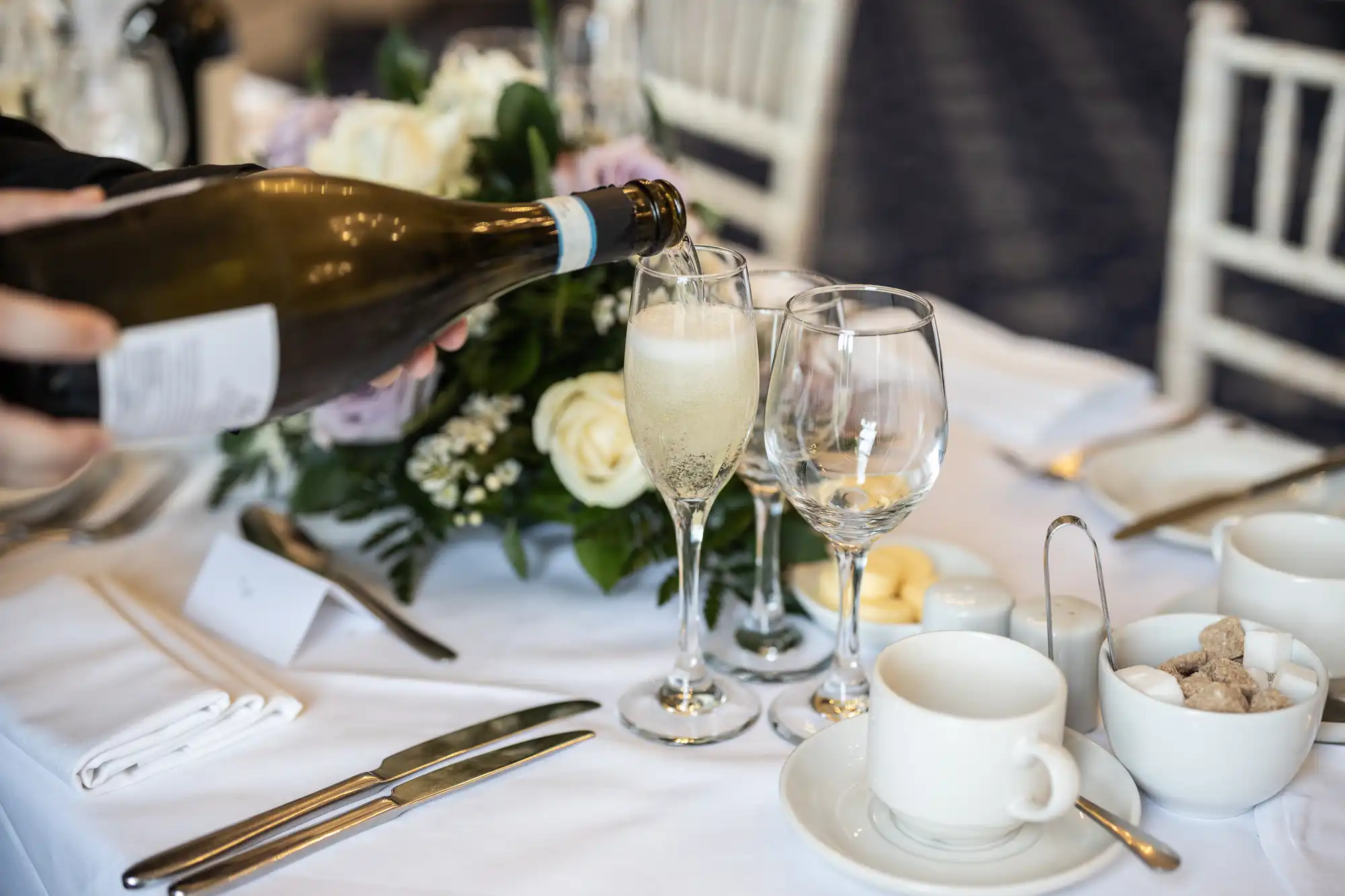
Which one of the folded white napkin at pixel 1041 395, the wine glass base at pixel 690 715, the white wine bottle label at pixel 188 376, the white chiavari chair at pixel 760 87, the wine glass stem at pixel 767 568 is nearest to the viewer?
the white wine bottle label at pixel 188 376

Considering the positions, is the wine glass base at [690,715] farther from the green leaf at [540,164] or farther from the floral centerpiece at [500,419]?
the green leaf at [540,164]

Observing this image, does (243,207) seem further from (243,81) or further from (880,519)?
(243,81)

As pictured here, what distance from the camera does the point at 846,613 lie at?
33.3 inches

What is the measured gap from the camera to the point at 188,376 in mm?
630

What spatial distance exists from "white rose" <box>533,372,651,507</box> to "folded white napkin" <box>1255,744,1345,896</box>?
449 mm

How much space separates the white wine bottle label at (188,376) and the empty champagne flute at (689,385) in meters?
0.22

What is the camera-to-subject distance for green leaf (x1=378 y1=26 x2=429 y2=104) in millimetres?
1267

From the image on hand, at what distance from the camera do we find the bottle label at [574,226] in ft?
2.48

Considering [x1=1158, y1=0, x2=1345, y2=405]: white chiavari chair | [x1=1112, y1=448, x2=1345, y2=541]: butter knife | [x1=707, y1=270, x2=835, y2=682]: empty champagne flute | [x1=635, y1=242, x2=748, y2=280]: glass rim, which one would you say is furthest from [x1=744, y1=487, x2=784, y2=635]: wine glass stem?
[x1=1158, y1=0, x2=1345, y2=405]: white chiavari chair

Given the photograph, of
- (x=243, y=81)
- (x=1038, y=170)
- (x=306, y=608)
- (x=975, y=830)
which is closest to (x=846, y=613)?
(x=975, y=830)

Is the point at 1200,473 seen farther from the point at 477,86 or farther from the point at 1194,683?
the point at 477,86

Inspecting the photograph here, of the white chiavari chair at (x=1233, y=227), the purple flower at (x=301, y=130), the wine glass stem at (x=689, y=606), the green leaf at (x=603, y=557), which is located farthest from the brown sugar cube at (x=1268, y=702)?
the white chiavari chair at (x=1233, y=227)

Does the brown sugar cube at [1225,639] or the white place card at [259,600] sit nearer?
the brown sugar cube at [1225,639]

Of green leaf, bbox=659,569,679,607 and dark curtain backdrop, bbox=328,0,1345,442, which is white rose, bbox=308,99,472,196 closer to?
green leaf, bbox=659,569,679,607
